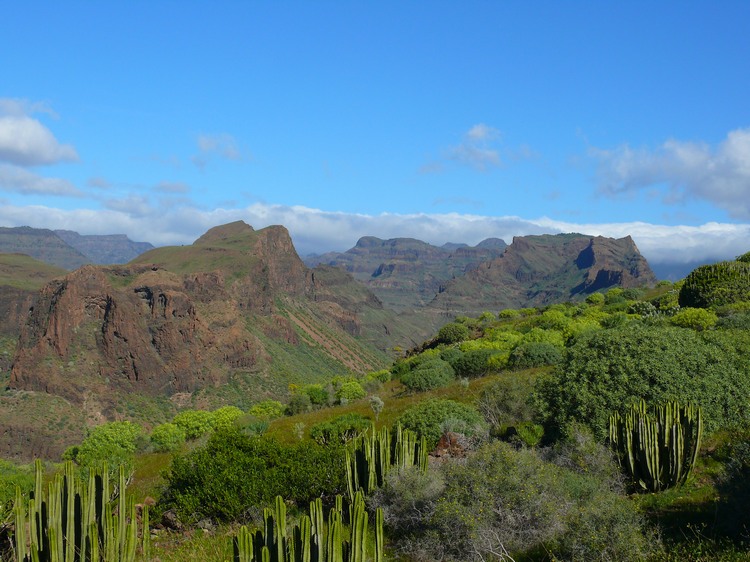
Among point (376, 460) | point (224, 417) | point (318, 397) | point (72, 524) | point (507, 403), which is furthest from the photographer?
point (224, 417)

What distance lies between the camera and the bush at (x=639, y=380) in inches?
644

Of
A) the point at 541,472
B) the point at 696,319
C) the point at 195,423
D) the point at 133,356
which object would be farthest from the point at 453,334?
the point at 133,356

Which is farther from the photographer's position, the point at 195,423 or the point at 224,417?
the point at 195,423

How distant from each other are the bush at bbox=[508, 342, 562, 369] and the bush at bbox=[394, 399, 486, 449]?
1352 centimetres

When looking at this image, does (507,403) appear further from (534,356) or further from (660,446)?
(534,356)

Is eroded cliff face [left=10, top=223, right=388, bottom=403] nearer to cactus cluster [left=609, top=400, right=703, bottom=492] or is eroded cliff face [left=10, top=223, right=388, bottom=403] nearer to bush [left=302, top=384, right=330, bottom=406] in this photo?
bush [left=302, top=384, right=330, bottom=406]

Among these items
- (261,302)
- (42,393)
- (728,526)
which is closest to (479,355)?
(728,526)

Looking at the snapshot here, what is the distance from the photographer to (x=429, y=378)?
3462cm

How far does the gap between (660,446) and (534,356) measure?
65.8 feet

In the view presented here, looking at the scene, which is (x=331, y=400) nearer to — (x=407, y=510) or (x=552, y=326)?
(x=552, y=326)

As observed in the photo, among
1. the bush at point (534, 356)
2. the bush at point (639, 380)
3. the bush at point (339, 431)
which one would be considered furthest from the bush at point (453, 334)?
the bush at point (639, 380)

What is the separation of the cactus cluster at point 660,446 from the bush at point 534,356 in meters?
18.7

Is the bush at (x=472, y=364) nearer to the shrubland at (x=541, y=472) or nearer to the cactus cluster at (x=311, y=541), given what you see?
the shrubland at (x=541, y=472)

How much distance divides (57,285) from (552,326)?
103972 millimetres
